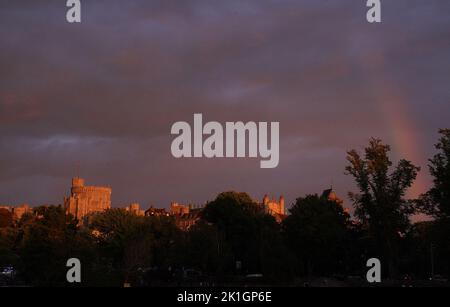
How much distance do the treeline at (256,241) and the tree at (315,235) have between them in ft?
0.55

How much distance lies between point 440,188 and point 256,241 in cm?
4186

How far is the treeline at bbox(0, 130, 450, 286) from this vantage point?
7662 cm

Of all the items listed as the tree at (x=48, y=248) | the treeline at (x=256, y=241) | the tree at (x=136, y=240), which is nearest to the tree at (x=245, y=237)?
the treeline at (x=256, y=241)

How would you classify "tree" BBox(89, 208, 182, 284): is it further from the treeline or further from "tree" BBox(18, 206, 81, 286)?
"tree" BBox(18, 206, 81, 286)

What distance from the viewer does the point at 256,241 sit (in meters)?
105

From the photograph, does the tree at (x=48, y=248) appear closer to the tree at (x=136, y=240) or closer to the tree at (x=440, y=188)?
the tree at (x=136, y=240)

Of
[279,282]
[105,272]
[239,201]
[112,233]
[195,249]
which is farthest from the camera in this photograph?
[239,201]

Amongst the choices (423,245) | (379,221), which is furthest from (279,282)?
(423,245)

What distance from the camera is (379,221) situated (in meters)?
80.9

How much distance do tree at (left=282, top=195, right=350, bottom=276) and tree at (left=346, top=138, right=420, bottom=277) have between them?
746 inches

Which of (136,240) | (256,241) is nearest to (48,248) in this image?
(136,240)

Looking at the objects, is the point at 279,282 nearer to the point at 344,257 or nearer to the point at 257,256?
the point at 257,256

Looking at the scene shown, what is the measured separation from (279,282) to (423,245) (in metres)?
29.7

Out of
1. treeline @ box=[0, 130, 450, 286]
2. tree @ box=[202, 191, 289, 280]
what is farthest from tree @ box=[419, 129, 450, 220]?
tree @ box=[202, 191, 289, 280]
